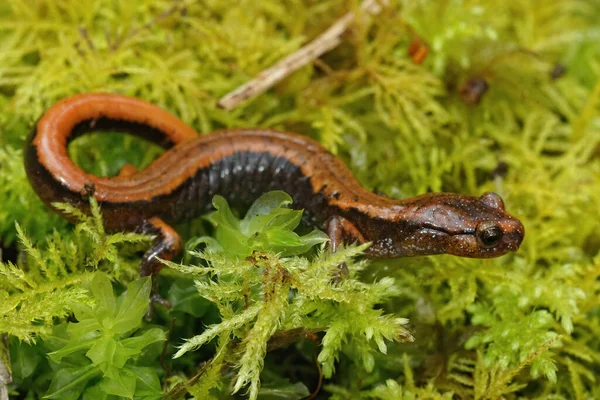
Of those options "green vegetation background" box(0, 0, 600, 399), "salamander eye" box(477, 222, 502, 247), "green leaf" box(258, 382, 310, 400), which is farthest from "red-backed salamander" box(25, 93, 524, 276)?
"green leaf" box(258, 382, 310, 400)

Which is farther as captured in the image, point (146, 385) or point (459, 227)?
point (459, 227)

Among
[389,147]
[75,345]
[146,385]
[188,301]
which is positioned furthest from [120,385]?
[389,147]

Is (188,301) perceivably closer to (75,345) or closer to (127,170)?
(75,345)

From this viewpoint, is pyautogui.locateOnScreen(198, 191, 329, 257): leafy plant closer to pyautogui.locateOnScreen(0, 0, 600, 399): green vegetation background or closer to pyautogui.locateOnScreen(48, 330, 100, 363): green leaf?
pyautogui.locateOnScreen(0, 0, 600, 399): green vegetation background

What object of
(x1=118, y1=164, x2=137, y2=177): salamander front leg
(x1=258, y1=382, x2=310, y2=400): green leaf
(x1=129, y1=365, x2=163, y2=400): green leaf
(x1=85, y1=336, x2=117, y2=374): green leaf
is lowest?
(x1=258, y1=382, x2=310, y2=400): green leaf

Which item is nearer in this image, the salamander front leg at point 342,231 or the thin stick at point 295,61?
the salamander front leg at point 342,231

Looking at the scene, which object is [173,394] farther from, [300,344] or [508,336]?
[508,336]

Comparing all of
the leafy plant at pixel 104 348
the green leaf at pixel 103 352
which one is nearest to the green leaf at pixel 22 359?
the leafy plant at pixel 104 348

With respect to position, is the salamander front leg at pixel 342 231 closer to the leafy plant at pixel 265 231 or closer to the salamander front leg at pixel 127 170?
the leafy plant at pixel 265 231
